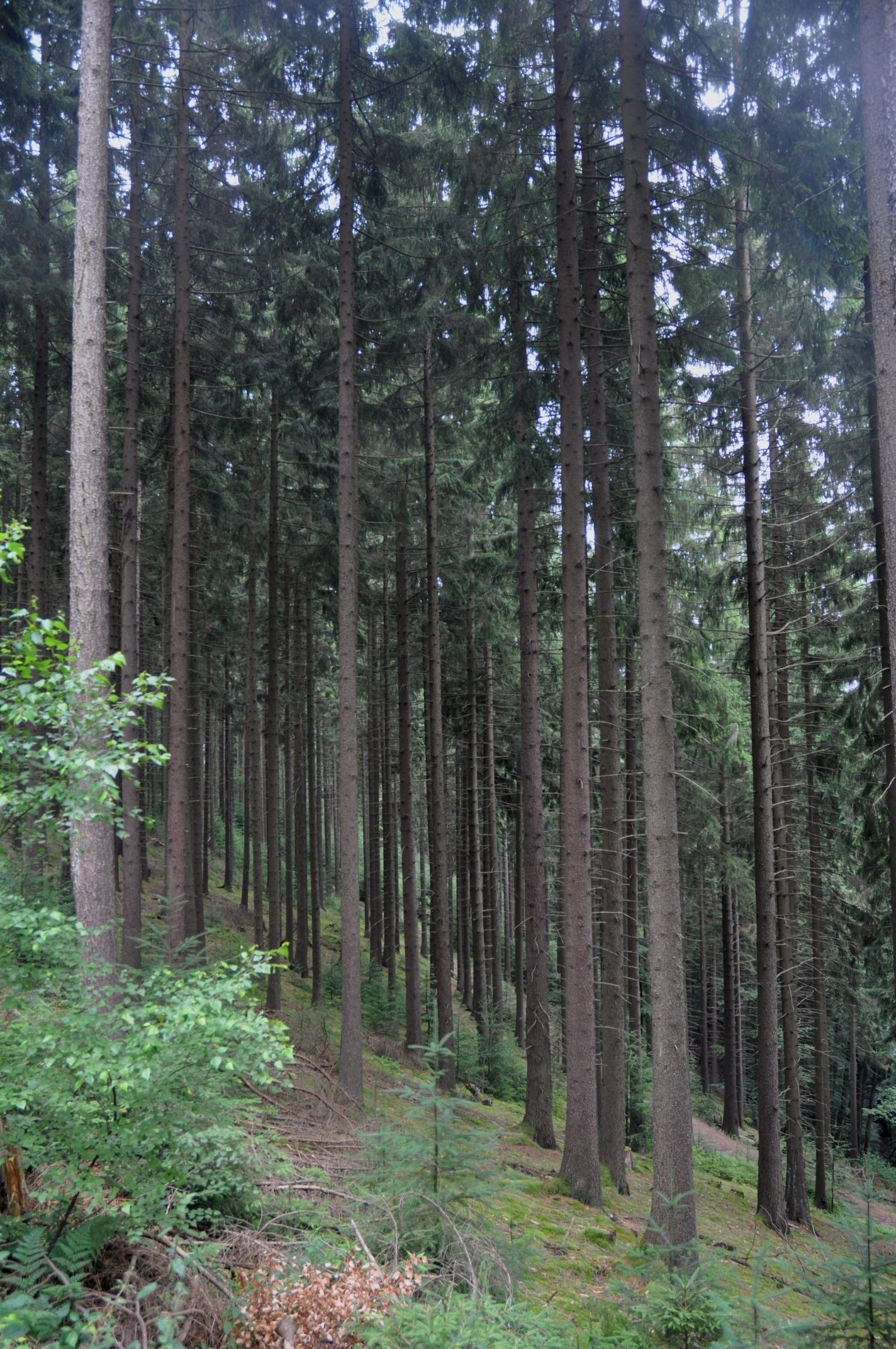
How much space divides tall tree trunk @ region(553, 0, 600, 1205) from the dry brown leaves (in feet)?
20.1

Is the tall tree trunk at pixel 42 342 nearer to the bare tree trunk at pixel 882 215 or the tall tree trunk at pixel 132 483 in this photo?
the tall tree trunk at pixel 132 483

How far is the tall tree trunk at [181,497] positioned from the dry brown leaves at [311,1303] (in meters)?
8.31

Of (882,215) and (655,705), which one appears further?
(655,705)

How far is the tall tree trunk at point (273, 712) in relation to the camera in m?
16.8

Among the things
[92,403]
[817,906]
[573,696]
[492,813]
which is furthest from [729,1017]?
[92,403]

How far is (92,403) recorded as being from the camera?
8445mm

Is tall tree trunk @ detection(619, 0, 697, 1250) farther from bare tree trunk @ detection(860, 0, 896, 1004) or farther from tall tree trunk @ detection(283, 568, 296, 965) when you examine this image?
tall tree trunk @ detection(283, 568, 296, 965)

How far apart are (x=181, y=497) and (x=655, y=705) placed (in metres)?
8.57

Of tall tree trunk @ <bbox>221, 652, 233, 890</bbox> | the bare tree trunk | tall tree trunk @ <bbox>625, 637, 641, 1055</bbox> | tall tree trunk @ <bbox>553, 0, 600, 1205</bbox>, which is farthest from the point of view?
tall tree trunk @ <bbox>221, 652, 233, 890</bbox>

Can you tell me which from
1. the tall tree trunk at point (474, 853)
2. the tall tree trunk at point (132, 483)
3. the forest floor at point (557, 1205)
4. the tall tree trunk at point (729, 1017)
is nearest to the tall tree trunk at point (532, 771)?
the forest floor at point (557, 1205)

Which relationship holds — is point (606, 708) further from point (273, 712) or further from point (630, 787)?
point (273, 712)

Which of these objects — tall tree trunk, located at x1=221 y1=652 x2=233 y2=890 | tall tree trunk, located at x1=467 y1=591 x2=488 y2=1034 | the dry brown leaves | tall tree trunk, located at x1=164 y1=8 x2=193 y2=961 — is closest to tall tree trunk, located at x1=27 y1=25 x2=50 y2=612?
tall tree trunk, located at x1=164 y1=8 x2=193 y2=961

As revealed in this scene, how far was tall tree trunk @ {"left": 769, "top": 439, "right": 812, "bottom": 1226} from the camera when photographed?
15.1 m

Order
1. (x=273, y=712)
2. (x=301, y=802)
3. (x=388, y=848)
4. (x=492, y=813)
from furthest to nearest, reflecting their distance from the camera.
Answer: (x=388, y=848), (x=492, y=813), (x=301, y=802), (x=273, y=712)
